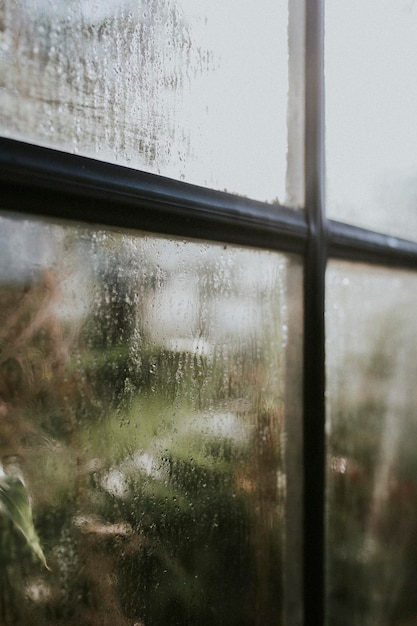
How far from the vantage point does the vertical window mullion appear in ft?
2.77

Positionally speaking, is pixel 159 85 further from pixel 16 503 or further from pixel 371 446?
pixel 371 446

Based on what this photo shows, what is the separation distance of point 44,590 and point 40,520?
0.21ft

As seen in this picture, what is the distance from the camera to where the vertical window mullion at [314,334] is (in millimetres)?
844

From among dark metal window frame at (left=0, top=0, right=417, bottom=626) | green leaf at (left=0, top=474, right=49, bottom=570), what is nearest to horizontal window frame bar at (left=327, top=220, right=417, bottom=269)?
dark metal window frame at (left=0, top=0, right=417, bottom=626)

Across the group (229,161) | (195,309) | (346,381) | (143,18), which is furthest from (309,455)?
(143,18)

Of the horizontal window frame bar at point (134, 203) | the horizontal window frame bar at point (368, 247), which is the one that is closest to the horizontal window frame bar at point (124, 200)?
the horizontal window frame bar at point (134, 203)

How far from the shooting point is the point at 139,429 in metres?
0.62

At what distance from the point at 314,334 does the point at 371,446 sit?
0.31 metres

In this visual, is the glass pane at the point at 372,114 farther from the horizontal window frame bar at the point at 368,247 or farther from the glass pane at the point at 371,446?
the glass pane at the point at 371,446

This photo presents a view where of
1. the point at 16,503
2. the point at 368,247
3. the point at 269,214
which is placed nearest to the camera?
the point at 16,503

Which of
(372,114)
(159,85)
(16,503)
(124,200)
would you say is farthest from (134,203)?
(372,114)

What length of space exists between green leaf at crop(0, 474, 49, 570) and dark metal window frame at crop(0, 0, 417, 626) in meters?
0.24

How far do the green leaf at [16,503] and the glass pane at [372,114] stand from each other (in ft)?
2.03

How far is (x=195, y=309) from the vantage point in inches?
27.4
